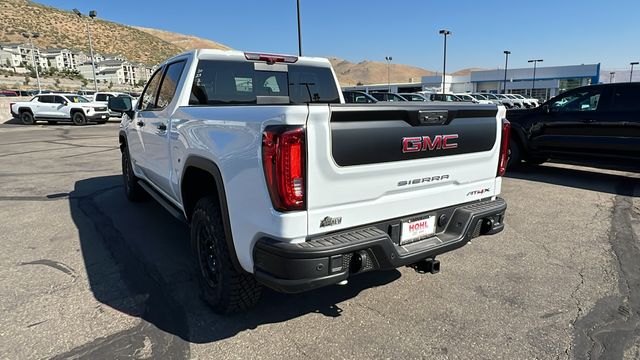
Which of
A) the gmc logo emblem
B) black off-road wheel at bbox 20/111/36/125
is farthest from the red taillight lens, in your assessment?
black off-road wheel at bbox 20/111/36/125

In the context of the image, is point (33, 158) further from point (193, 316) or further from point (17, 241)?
point (193, 316)

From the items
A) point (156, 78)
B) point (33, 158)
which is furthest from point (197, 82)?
point (33, 158)

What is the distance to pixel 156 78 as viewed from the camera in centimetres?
478

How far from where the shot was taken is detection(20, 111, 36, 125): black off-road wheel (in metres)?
23.6

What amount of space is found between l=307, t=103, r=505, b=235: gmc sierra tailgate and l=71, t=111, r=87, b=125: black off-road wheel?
973 inches

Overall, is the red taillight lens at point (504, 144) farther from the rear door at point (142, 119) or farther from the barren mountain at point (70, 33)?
the barren mountain at point (70, 33)

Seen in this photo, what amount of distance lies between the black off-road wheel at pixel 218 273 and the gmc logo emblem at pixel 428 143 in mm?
1354

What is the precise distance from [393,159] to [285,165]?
75 cm

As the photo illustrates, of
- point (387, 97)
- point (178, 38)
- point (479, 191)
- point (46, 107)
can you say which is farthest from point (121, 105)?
point (178, 38)

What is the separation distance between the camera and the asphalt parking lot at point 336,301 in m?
2.67

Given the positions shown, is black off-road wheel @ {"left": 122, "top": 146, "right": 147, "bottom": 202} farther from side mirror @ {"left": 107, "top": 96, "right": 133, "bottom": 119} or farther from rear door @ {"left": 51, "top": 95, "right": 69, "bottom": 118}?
rear door @ {"left": 51, "top": 95, "right": 69, "bottom": 118}

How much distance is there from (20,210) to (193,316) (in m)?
4.55

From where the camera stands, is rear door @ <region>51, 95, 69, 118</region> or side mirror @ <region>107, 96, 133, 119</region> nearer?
side mirror @ <region>107, 96, 133, 119</region>

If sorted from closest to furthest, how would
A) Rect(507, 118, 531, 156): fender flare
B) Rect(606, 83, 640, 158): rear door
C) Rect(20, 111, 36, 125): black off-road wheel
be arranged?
Rect(606, 83, 640, 158): rear door → Rect(507, 118, 531, 156): fender flare → Rect(20, 111, 36, 125): black off-road wheel
